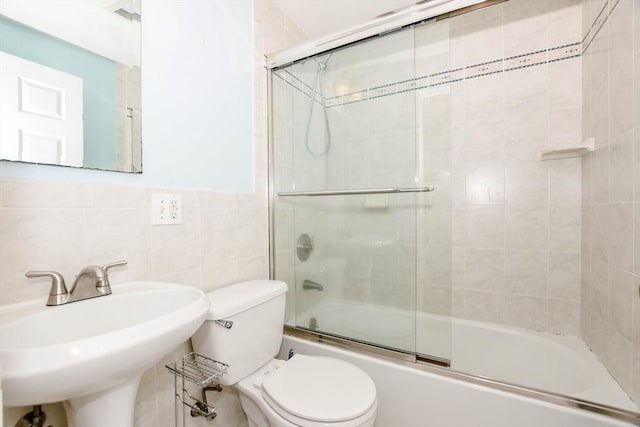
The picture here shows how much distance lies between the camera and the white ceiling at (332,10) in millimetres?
1679

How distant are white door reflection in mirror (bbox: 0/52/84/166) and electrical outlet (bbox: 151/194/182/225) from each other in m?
0.26

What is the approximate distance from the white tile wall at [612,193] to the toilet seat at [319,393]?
91 cm

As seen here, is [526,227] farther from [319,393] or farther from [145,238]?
[145,238]

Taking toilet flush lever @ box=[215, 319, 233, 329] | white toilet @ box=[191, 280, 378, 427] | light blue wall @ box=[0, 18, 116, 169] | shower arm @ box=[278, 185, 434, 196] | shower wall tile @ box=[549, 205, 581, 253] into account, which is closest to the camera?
light blue wall @ box=[0, 18, 116, 169]

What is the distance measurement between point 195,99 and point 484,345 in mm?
1967

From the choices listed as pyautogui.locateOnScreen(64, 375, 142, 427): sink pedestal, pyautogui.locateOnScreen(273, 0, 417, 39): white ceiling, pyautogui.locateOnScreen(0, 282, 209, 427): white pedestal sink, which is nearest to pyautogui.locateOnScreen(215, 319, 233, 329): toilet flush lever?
pyautogui.locateOnScreen(0, 282, 209, 427): white pedestal sink

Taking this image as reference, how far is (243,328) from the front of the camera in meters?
1.13

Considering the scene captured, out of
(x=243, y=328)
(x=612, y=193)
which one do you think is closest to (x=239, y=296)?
(x=243, y=328)

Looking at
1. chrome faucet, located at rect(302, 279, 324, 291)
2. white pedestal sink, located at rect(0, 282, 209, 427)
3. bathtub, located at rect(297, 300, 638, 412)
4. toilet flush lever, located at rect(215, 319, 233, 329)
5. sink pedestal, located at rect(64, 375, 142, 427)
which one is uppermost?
white pedestal sink, located at rect(0, 282, 209, 427)

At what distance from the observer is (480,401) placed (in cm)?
110

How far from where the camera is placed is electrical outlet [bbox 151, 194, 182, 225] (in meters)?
1.08

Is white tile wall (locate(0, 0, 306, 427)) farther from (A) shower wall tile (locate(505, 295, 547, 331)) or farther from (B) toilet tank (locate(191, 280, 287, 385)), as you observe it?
(A) shower wall tile (locate(505, 295, 547, 331))

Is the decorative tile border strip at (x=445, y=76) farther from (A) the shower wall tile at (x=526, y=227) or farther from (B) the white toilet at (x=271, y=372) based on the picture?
(B) the white toilet at (x=271, y=372)

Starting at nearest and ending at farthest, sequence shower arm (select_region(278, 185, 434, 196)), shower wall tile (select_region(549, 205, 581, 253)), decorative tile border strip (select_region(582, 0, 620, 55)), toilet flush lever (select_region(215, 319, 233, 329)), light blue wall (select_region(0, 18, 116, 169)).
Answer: light blue wall (select_region(0, 18, 116, 169)) → toilet flush lever (select_region(215, 319, 233, 329)) → decorative tile border strip (select_region(582, 0, 620, 55)) → shower arm (select_region(278, 185, 434, 196)) → shower wall tile (select_region(549, 205, 581, 253))
